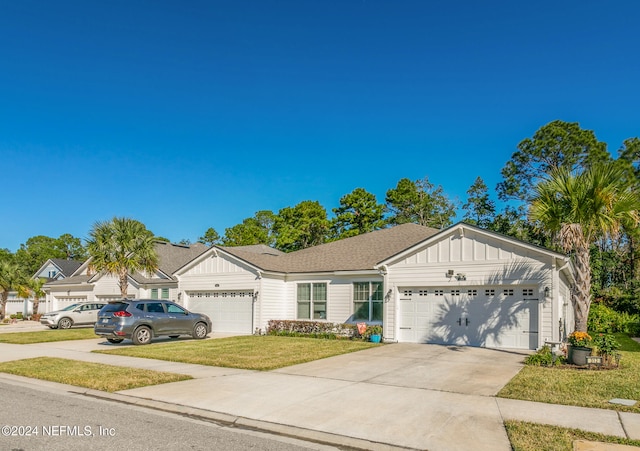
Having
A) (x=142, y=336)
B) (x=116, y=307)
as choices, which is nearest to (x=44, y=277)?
(x=116, y=307)

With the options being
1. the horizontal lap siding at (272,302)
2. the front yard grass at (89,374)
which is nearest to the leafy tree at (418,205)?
the horizontal lap siding at (272,302)

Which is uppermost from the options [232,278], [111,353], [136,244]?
[136,244]

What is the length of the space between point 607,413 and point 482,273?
9.59 meters

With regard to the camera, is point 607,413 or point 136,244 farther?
point 136,244

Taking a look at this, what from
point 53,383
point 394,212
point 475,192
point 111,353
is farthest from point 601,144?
A: point 53,383

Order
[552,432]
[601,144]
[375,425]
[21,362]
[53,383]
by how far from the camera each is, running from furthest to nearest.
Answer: [601,144] → [21,362] → [53,383] → [375,425] → [552,432]

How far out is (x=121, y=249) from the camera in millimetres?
26891

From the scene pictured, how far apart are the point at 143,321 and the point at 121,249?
10107mm

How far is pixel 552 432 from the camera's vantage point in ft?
21.8

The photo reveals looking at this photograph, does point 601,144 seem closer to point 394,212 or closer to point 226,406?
point 394,212

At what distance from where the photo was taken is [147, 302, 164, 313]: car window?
1865 centimetres

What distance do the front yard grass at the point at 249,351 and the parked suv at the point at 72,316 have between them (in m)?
12.3

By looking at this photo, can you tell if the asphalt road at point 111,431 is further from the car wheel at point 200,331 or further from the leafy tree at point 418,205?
the leafy tree at point 418,205

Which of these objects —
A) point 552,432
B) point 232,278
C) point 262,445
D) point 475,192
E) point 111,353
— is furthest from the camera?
point 475,192
